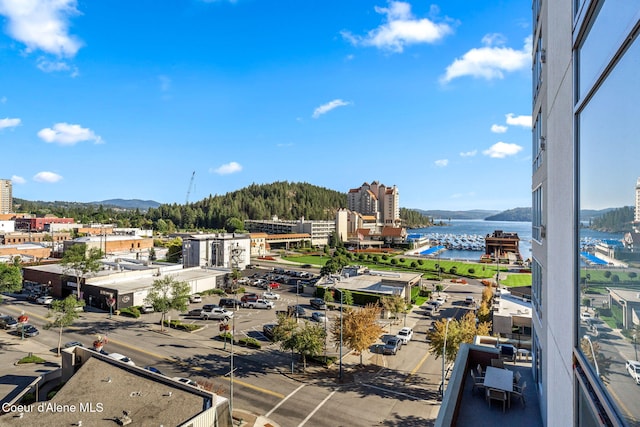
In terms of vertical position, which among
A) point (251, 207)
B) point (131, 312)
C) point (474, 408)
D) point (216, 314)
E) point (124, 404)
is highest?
point (251, 207)

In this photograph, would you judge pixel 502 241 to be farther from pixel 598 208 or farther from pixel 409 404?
pixel 598 208

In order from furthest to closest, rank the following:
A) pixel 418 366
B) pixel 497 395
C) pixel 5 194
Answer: pixel 5 194 < pixel 418 366 < pixel 497 395

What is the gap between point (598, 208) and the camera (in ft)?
9.65

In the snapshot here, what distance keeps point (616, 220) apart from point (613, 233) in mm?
129

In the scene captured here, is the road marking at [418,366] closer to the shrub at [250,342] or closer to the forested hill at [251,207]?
the shrub at [250,342]

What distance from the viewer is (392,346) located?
24578 mm

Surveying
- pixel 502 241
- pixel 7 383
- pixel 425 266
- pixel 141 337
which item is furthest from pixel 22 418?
pixel 502 241

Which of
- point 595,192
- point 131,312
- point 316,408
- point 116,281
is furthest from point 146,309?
point 595,192

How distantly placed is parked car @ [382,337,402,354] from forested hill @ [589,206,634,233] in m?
23.1

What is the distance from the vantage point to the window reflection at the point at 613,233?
2.10 m

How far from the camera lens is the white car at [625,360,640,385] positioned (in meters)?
2.03

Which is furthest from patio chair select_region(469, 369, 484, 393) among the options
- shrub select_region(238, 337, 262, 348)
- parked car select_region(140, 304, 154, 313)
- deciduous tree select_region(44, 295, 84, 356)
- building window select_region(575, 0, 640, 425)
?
parked car select_region(140, 304, 154, 313)

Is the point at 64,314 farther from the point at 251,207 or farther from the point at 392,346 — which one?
the point at 251,207

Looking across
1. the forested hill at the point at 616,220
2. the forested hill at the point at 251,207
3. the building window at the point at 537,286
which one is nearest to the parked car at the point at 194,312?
the building window at the point at 537,286
